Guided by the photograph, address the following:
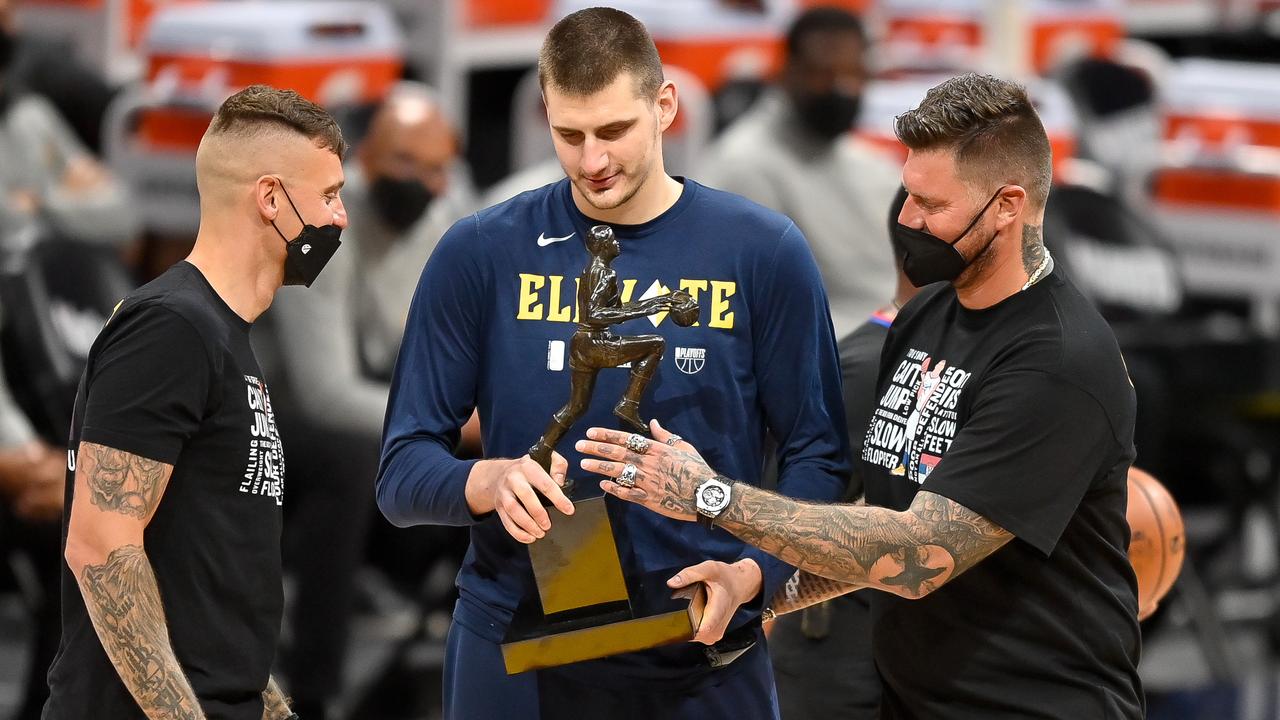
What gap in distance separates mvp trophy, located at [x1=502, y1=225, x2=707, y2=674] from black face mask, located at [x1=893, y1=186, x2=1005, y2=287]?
387 mm

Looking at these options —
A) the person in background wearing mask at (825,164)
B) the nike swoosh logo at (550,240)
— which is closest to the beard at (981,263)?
the nike swoosh logo at (550,240)

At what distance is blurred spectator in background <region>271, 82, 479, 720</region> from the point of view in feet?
18.6

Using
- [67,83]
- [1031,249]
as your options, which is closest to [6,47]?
[67,83]

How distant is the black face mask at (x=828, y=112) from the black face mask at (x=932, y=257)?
10.4 feet

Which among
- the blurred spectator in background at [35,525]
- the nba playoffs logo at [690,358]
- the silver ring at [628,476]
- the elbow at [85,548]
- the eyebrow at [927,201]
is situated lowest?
the blurred spectator in background at [35,525]

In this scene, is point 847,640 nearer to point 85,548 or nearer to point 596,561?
point 596,561

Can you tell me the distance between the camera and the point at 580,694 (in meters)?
3.02

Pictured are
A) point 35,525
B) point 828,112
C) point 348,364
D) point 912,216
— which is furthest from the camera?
point 828,112

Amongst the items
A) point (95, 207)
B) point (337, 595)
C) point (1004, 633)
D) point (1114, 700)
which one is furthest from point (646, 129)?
point (95, 207)

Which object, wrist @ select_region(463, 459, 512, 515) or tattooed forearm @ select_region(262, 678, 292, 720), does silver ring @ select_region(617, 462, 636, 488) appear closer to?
wrist @ select_region(463, 459, 512, 515)

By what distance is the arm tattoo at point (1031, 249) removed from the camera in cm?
298

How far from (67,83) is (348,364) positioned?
1991 millimetres

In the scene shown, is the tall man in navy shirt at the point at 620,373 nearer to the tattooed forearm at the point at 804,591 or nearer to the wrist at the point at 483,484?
the wrist at the point at 483,484

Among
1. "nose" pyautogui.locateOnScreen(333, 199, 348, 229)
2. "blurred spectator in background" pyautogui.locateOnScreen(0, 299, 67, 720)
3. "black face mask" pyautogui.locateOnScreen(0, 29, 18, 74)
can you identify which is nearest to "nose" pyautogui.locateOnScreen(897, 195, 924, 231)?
"nose" pyautogui.locateOnScreen(333, 199, 348, 229)
